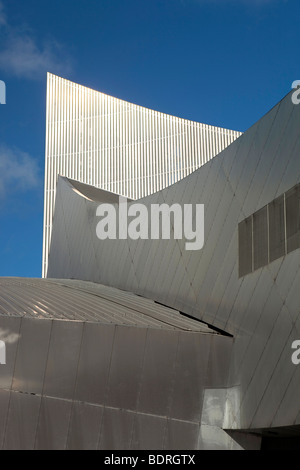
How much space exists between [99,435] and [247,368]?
378cm

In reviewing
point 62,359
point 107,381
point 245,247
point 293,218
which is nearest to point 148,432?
point 107,381

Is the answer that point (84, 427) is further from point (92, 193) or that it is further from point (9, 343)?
point (92, 193)

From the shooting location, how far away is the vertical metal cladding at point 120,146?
51375 mm

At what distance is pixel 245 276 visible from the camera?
1762 cm

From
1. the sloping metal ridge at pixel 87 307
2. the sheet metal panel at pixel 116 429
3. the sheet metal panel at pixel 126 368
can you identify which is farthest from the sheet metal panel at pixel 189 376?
the sheet metal panel at pixel 116 429

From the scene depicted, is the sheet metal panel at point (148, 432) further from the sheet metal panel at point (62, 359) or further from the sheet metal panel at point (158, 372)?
the sheet metal panel at point (62, 359)

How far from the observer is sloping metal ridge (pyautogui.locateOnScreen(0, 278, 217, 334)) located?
1698cm

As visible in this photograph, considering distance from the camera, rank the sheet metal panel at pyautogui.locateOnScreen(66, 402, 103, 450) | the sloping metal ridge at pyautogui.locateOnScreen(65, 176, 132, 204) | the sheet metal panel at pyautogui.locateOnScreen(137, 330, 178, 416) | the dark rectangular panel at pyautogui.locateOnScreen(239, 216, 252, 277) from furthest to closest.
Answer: the sloping metal ridge at pyautogui.locateOnScreen(65, 176, 132, 204) < the dark rectangular panel at pyautogui.locateOnScreen(239, 216, 252, 277) < the sheet metal panel at pyautogui.locateOnScreen(137, 330, 178, 416) < the sheet metal panel at pyautogui.locateOnScreen(66, 402, 103, 450)

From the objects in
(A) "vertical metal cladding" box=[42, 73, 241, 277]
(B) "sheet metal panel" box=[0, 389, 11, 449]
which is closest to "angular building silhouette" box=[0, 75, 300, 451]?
(B) "sheet metal panel" box=[0, 389, 11, 449]

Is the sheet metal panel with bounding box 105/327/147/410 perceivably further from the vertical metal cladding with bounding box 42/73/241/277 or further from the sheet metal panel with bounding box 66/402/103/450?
the vertical metal cladding with bounding box 42/73/241/277

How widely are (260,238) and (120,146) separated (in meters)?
36.4

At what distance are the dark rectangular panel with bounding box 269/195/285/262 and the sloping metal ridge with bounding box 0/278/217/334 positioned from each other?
2961 millimetres
